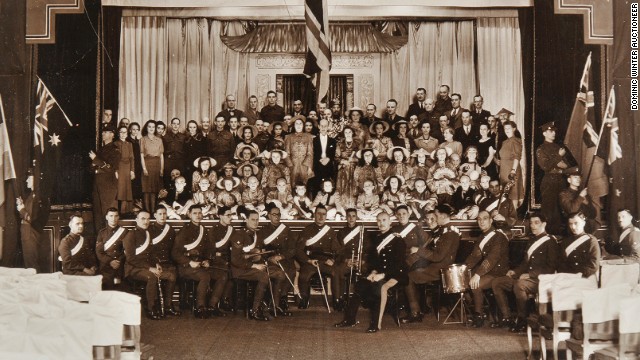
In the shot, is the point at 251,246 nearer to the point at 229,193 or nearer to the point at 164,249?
the point at 164,249

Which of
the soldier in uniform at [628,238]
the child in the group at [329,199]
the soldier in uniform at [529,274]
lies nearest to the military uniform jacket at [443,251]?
the soldier in uniform at [529,274]

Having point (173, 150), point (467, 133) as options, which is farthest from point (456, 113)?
point (173, 150)

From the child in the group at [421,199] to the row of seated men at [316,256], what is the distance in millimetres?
619

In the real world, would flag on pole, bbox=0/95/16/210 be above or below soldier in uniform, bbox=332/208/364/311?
above

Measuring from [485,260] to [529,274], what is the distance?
23.2 inches

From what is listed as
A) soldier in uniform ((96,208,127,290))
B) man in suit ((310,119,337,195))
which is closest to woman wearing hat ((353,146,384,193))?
man in suit ((310,119,337,195))

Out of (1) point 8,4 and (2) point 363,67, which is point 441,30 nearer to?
(2) point 363,67

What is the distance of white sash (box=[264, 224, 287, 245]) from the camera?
1015cm

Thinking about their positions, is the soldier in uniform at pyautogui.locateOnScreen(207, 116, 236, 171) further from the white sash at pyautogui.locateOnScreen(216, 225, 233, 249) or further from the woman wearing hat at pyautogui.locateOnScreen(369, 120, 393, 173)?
the white sash at pyautogui.locateOnScreen(216, 225, 233, 249)

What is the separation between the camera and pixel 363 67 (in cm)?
1503

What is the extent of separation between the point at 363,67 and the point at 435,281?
21.6ft

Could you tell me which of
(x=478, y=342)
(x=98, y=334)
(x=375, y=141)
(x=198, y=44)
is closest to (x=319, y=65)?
(x=375, y=141)

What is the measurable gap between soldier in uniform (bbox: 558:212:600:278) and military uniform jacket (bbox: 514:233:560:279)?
87mm

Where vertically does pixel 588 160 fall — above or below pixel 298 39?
below
